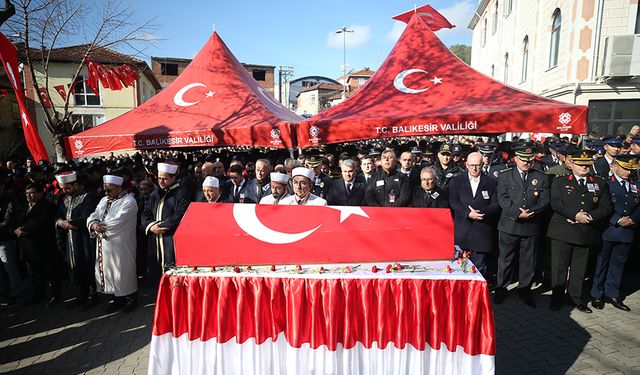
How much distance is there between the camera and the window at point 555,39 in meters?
14.6

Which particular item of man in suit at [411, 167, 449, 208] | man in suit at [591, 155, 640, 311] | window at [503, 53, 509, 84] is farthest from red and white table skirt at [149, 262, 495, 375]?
window at [503, 53, 509, 84]

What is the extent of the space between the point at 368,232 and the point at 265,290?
96 centimetres

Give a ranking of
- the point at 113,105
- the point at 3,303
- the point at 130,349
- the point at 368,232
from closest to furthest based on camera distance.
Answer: the point at 368,232
the point at 130,349
the point at 3,303
the point at 113,105

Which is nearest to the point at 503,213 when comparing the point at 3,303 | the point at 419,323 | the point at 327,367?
the point at 419,323

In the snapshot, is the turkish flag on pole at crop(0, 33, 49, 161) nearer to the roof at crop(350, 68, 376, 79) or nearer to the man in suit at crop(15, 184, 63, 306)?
the man in suit at crop(15, 184, 63, 306)

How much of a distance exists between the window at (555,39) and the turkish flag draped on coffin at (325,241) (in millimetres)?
15659

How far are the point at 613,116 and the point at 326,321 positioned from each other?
15.6 m

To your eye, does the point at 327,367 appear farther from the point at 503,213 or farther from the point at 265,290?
the point at 503,213

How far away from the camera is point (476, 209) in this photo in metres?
4.55

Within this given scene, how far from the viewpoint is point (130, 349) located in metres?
3.86

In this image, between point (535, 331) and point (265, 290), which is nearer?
point (265, 290)

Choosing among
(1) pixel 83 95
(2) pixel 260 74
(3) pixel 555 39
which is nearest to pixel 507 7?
(3) pixel 555 39

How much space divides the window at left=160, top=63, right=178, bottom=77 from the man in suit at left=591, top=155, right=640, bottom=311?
47321mm

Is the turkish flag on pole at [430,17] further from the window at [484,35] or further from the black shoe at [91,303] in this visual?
the window at [484,35]
